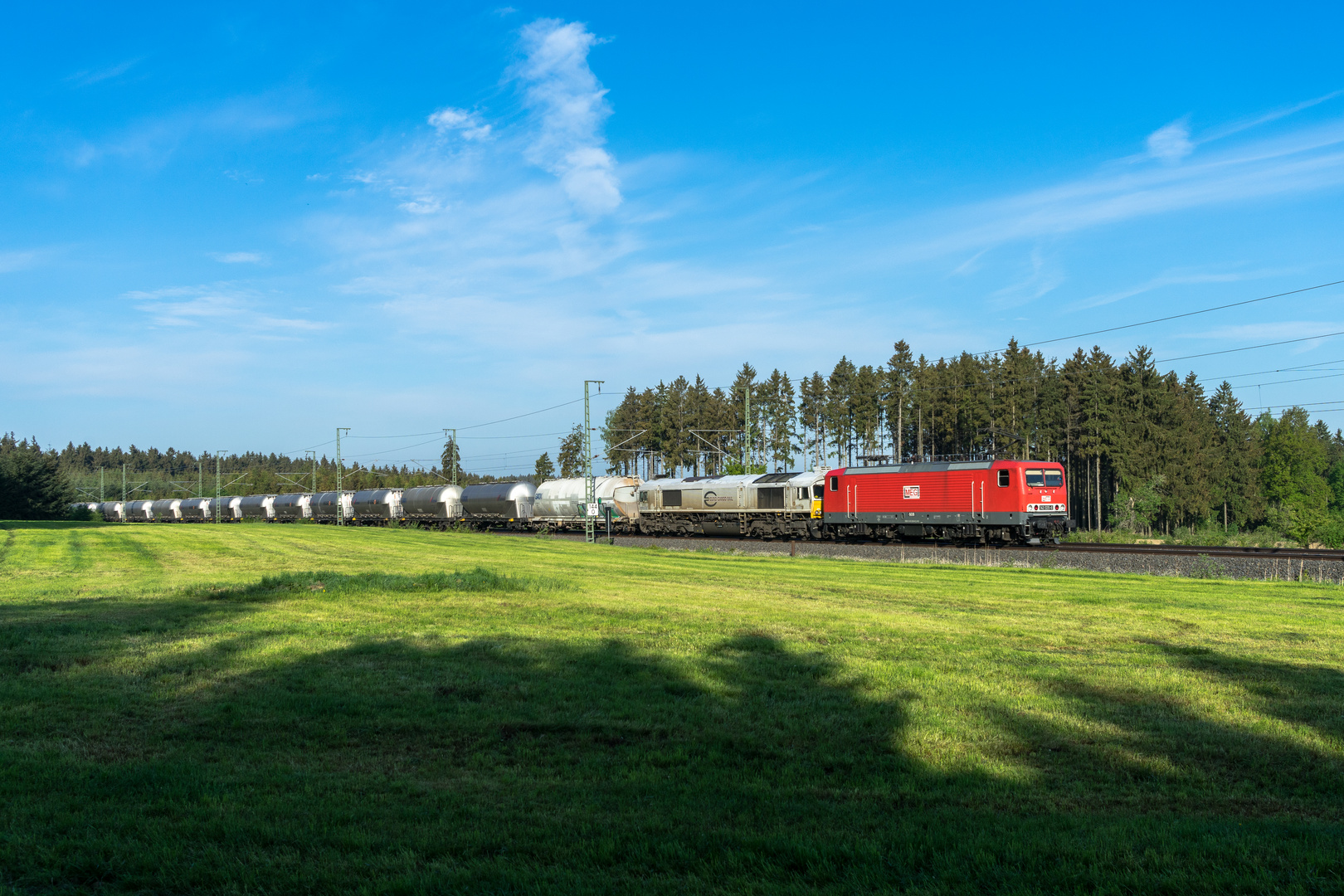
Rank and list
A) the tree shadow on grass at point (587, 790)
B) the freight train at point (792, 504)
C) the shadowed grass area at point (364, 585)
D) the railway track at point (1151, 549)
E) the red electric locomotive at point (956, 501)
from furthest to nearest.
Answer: the freight train at point (792, 504) < the red electric locomotive at point (956, 501) < the railway track at point (1151, 549) < the shadowed grass area at point (364, 585) < the tree shadow on grass at point (587, 790)

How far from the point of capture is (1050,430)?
9200 centimetres

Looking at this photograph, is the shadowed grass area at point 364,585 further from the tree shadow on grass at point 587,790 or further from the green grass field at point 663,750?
the tree shadow on grass at point 587,790

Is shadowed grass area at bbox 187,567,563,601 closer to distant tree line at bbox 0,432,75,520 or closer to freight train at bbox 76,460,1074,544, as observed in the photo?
freight train at bbox 76,460,1074,544

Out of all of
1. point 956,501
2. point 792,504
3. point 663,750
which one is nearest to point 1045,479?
point 956,501

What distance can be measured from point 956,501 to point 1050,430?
57078mm

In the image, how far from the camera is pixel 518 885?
16.5 feet

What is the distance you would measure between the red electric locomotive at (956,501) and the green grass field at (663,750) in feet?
77.7

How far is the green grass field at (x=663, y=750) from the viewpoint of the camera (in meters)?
5.27

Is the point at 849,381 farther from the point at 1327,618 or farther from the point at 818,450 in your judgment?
the point at 1327,618

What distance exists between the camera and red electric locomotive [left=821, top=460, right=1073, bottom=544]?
39812 millimetres

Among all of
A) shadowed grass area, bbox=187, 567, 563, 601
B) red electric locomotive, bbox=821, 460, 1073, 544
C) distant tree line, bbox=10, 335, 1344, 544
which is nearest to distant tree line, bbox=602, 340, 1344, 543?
distant tree line, bbox=10, 335, 1344, 544

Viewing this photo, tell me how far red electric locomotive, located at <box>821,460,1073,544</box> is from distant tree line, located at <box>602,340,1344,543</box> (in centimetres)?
2302

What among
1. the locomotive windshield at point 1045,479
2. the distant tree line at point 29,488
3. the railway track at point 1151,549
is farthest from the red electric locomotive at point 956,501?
the distant tree line at point 29,488

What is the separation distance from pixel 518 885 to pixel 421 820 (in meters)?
1.38
